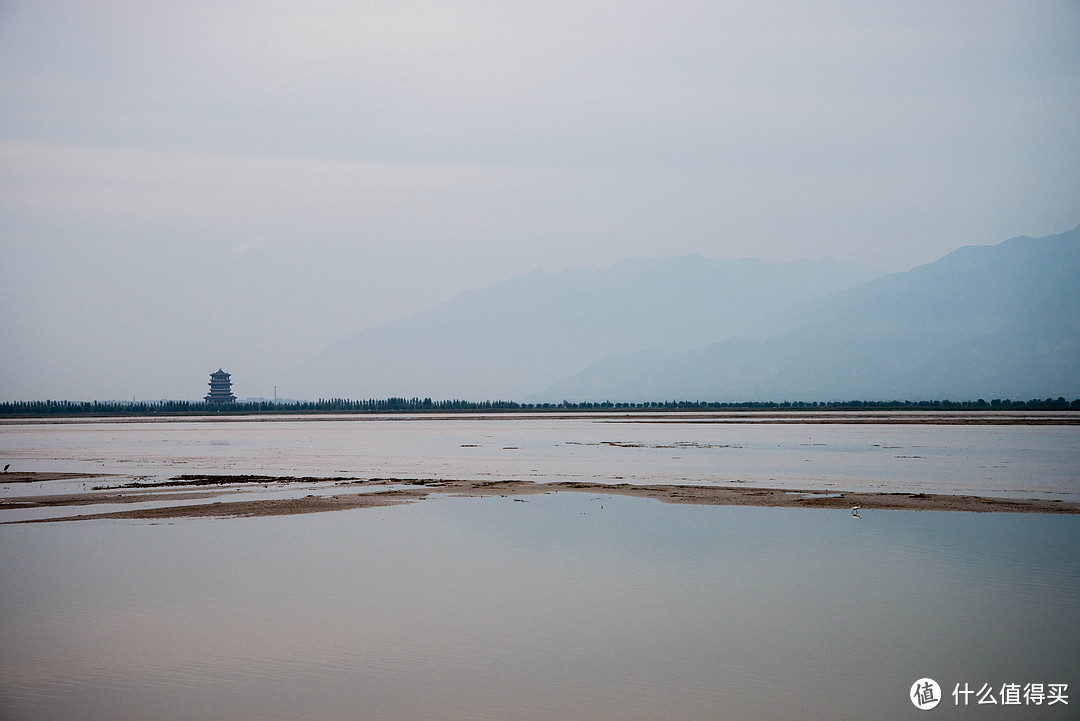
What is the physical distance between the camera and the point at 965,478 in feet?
115

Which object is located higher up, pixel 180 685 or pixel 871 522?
pixel 871 522

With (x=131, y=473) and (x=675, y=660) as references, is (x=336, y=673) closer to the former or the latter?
(x=675, y=660)

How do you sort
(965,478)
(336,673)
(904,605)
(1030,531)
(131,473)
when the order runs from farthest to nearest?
(131,473) < (965,478) < (1030,531) < (904,605) < (336,673)

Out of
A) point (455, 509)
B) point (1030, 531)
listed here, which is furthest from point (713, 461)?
point (1030, 531)

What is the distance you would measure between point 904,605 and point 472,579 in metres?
8.00

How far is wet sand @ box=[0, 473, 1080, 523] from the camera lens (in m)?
27.8

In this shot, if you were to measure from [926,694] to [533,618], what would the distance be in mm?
6297

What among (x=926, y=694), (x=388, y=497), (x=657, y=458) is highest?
(x=657, y=458)

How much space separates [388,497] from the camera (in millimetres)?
31719

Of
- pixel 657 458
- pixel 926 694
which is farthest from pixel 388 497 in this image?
pixel 926 694

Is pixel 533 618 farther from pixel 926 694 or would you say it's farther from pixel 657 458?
pixel 657 458

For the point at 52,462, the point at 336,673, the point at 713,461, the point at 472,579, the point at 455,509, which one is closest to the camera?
the point at 336,673

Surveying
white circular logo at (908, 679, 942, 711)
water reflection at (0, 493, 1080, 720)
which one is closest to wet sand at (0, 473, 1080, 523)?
water reflection at (0, 493, 1080, 720)

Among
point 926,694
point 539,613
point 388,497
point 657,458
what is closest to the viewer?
point 926,694
